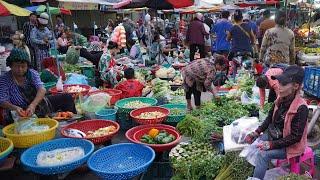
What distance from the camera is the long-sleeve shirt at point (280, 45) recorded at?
621 cm

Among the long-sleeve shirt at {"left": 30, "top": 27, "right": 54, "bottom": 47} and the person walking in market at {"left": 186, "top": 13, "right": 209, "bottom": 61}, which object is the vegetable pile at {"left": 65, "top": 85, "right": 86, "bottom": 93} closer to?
the long-sleeve shirt at {"left": 30, "top": 27, "right": 54, "bottom": 47}

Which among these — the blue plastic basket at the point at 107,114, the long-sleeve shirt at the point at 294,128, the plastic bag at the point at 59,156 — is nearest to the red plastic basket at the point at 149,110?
the blue plastic basket at the point at 107,114

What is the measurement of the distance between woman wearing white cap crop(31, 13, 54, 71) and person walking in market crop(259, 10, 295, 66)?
5.59 meters

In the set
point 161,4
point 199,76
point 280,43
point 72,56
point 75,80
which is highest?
point 161,4

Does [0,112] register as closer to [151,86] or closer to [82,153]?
[82,153]

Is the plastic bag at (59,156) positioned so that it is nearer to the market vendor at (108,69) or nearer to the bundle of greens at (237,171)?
the bundle of greens at (237,171)

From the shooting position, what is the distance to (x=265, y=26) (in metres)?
9.99

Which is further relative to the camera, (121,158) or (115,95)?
(115,95)

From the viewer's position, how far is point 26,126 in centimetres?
404

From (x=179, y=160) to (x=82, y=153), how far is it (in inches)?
44.8

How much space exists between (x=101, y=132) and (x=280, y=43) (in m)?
3.92

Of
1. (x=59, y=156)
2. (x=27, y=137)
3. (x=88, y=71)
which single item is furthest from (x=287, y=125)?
(x=88, y=71)

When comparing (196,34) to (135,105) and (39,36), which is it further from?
(135,105)

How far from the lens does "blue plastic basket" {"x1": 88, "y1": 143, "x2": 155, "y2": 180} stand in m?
3.54
